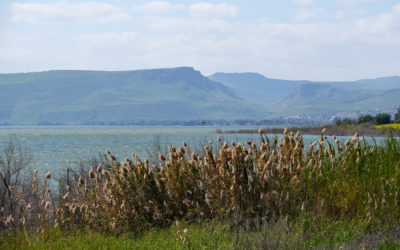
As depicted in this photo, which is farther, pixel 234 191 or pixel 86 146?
pixel 86 146

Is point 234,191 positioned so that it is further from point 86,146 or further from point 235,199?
point 86,146

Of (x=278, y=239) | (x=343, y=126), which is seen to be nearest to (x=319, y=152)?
(x=278, y=239)

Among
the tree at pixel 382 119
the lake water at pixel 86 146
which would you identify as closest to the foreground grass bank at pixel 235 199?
the lake water at pixel 86 146

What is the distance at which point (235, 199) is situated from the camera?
8.30 m

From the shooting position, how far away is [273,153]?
30.2ft

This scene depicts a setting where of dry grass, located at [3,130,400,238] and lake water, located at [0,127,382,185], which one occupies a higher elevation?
dry grass, located at [3,130,400,238]

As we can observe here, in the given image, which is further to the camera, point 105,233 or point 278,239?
point 105,233

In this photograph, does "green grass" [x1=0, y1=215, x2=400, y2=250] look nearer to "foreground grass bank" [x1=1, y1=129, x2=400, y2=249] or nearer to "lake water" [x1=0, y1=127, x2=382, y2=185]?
"foreground grass bank" [x1=1, y1=129, x2=400, y2=249]

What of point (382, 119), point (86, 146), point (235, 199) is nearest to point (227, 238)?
point (235, 199)

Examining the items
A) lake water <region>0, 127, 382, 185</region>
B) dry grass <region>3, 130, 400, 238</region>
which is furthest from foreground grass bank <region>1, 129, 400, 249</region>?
Result: lake water <region>0, 127, 382, 185</region>

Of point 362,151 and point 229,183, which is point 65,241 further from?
point 362,151

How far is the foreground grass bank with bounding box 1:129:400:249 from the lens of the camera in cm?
790

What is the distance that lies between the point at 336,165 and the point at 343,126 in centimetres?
8037

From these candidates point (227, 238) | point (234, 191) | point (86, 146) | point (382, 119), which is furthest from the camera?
point (382, 119)
